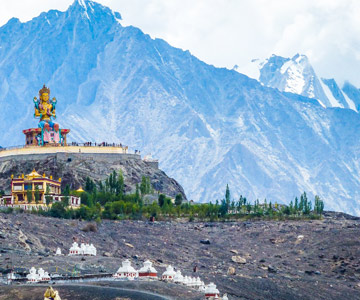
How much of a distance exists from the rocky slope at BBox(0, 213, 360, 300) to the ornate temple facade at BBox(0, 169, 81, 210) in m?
13.2

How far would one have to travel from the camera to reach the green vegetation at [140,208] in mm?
142750

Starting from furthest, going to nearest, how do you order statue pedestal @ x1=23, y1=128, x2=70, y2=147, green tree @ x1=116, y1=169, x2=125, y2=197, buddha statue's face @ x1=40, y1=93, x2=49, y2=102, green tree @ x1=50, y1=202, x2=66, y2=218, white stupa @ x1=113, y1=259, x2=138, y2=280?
buddha statue's face @ x1=40, y1=93, x2=49, y2=102 → statue pedestal @ x1=23, y1=128, x2=70, y2=147 → green tree @ x1=116, y1=169, x2=125, y2=197 → green tree @ x1=50, y1=202, x2=66, y2=218 → white stupa @ x1=113, y1=259, x2=138, y2=280

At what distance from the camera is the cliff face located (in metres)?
176

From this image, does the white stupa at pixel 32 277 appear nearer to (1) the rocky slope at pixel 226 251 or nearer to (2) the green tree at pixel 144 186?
(1) the rocky slope at pixel 226 251

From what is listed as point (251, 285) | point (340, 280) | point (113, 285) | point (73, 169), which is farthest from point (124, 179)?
point (113, 285)

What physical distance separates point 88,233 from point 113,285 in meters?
51.3

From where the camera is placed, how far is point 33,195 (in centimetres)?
15150

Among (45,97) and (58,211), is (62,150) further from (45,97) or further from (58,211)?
(58,211)

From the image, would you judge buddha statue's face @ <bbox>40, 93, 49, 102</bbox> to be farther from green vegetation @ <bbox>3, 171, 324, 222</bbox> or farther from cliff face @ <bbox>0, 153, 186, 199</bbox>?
green vegetation @ <bbox>3, 171, 324, 222</bbox>

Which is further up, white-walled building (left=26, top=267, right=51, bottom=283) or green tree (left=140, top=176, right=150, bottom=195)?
green tree (left=140, top=176, right=150, bottom=195)

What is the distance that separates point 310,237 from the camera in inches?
5571

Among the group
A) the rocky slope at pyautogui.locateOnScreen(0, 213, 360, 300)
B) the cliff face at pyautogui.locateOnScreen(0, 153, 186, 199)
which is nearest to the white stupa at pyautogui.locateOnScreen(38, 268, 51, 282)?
the rocky slope at pyautogui.locateOnScreen(0, 213, 360, 300)

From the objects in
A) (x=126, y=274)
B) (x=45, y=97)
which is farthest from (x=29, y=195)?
(x=126, y=274)

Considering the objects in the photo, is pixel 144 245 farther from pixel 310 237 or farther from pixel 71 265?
pixel 71 265
